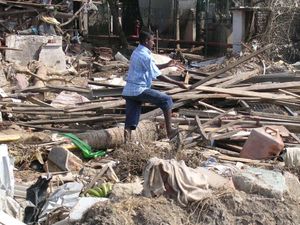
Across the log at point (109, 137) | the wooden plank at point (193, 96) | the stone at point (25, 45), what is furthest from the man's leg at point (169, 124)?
the stone at point (25, 45)

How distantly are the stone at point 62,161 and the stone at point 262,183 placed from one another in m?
2.57

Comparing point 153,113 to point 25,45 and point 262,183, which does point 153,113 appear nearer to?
point 262,183

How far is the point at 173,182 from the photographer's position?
493 centimetres

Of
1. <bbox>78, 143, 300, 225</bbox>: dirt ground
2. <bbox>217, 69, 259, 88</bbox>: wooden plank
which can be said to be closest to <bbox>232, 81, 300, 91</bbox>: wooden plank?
<bbox>217, 69, 259, 88</bbox>: wooden plank

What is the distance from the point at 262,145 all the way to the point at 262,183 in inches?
94.9

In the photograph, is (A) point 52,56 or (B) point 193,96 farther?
(A) point 52,56

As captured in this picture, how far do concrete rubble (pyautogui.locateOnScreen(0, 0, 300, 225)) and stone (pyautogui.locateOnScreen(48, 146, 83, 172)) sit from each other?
0.02m

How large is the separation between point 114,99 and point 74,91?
1197 mm

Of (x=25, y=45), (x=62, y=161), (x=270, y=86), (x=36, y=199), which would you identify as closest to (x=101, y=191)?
(x=36, y=199)

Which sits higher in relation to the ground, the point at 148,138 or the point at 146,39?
the point at 146,39

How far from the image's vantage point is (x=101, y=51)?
20.7 meters

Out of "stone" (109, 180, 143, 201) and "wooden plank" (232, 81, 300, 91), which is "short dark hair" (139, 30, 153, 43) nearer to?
"stone" (109, 180, 143, 201)

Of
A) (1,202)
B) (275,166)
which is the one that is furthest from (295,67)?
(1,202)

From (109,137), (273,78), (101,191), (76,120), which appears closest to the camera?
(101,191)
